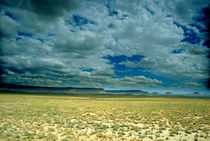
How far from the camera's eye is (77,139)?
12.1 metres

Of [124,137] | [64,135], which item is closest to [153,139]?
[124,137]

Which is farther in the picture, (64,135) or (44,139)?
(64,135)

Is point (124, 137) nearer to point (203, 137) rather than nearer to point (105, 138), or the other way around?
point (105, 138)

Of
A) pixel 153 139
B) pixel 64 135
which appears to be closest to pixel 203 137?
pixel 153 139

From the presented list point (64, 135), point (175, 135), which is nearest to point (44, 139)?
point (64, 135)

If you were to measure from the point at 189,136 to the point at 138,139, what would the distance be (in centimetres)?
456

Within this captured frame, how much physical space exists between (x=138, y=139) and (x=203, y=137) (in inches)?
215

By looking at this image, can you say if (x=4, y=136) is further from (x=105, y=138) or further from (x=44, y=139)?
(x=105, y=138)

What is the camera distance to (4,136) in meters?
12.2

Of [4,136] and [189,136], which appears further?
[189,136]

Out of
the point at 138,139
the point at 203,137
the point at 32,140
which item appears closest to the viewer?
the point at 32,140

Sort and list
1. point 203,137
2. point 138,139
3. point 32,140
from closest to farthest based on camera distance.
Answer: point 32,140 < point 138,139 < point 203,137

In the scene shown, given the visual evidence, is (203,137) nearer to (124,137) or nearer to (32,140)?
(124,137)

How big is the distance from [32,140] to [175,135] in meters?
11.2
